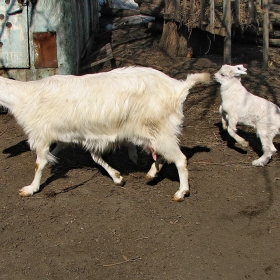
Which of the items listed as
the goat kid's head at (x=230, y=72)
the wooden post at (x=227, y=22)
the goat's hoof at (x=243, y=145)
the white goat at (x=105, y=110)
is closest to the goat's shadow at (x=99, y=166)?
the goat's hoof at (x=243, y=145)

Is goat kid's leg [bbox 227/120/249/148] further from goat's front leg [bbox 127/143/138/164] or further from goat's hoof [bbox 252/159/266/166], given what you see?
goat's front leg [bbox 127/143/138/164]

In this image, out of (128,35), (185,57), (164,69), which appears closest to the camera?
(164,69)

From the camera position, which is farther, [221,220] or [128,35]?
[128,35]

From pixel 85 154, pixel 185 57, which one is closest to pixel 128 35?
pixel 185 57

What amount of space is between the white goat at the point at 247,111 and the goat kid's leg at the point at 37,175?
224cm

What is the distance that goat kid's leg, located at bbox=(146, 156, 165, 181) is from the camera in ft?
16.6

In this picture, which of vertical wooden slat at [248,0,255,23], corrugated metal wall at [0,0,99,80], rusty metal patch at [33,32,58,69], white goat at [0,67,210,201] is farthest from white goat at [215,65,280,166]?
vertical wooden slat at [248,0,255,23]

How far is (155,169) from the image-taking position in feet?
16.6

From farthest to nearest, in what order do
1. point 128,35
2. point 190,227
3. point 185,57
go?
point 128,35, point 185,57, point 190,227

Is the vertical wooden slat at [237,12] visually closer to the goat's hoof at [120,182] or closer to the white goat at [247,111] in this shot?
the white goat at [247,111]

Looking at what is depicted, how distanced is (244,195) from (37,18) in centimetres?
342

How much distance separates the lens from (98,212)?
177 inches

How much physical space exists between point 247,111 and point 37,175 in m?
2.47

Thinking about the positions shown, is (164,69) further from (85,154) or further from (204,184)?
(204,184)
